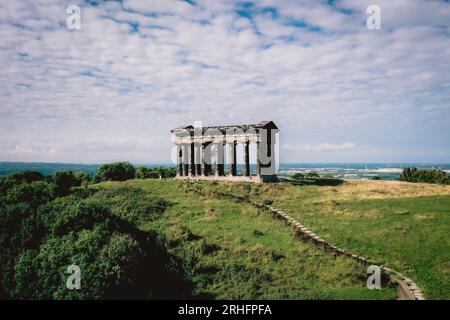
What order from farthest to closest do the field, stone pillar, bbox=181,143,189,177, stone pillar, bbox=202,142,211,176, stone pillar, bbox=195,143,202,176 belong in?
stone pillar, bbox=181,143,189,177
stone pillar, bbox=195,143,202,176
stone pillar, bbox=202,142,211,176
the field

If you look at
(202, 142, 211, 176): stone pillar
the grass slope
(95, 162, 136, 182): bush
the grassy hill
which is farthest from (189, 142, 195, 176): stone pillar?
the grassy hill

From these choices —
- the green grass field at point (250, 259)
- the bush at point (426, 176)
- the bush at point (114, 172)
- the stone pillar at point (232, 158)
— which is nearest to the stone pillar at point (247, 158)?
the stone pillar at point (232, 158)

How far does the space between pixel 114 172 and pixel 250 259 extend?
170 ft

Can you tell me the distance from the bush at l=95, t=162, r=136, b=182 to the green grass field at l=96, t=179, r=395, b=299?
117 ft

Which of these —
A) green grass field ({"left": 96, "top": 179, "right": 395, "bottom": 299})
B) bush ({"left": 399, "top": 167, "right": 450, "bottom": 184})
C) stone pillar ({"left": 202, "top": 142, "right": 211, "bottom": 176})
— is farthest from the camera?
bush ({"left": 399, "top": 167, "right": 450, "bottom": 184})

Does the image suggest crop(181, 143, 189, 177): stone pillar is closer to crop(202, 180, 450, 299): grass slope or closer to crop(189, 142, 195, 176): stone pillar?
crop(189, 142, 195, 176): stone pillar

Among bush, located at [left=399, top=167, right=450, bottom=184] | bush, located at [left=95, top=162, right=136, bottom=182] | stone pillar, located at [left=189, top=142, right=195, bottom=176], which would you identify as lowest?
bush, located at [left=399, top=167, right=450, bottom=184]

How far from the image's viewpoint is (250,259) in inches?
1016

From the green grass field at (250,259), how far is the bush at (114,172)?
35697 mm

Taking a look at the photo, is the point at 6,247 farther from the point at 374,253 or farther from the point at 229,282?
the point at 374,253

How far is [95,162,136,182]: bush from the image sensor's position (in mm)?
70438
